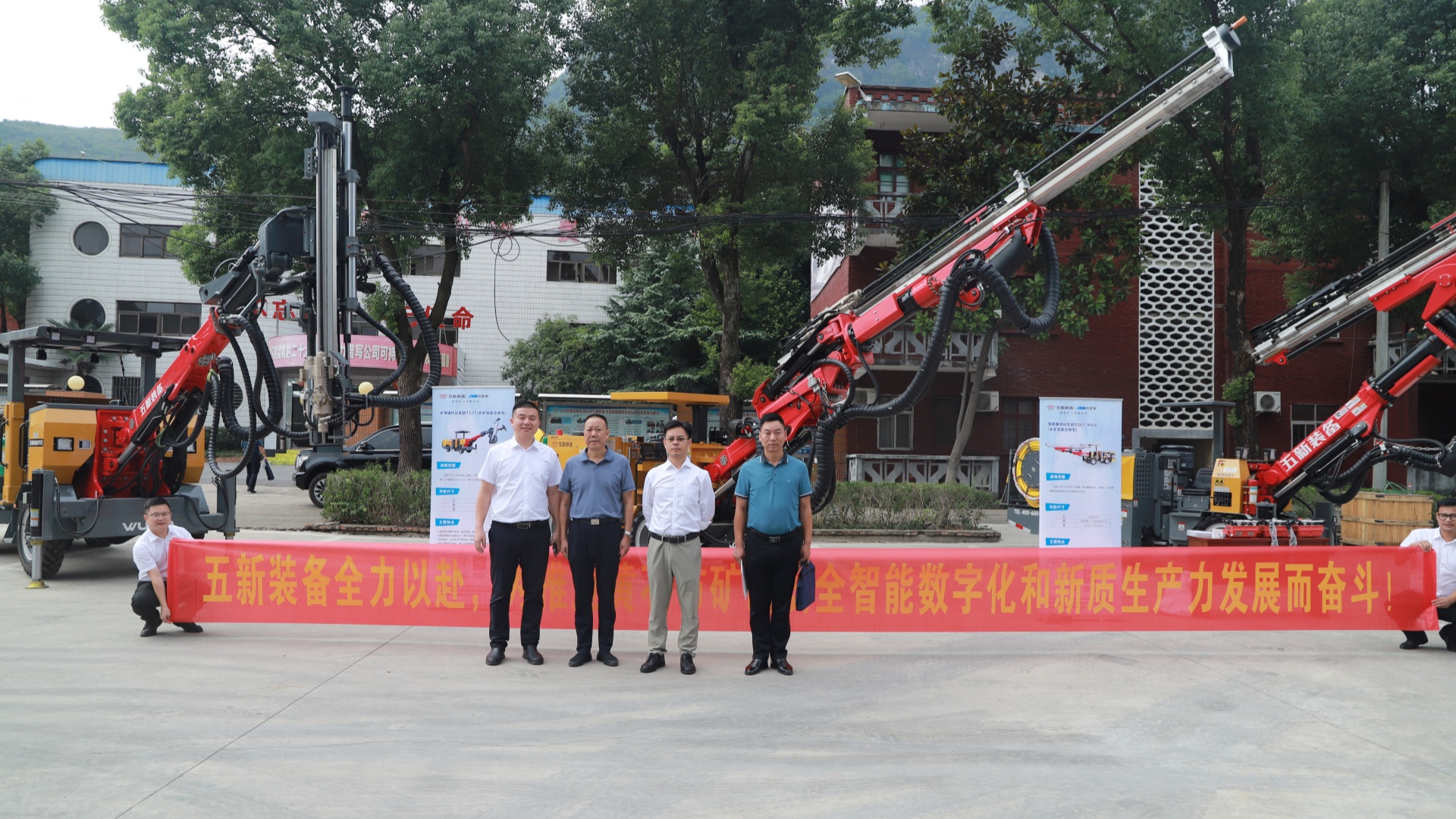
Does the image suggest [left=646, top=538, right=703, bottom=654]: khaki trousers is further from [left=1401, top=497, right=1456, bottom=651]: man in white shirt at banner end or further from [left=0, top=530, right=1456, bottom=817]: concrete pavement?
[left=1401, top=497, right=1456, bottom=651]: man in white shirt at banner end

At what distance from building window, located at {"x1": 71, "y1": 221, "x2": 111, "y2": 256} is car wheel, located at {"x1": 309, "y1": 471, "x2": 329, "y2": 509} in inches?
912

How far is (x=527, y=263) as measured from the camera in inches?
1494

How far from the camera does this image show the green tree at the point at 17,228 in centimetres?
3472

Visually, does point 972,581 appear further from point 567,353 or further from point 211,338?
point 567,353

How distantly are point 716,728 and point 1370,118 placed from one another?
796 inches

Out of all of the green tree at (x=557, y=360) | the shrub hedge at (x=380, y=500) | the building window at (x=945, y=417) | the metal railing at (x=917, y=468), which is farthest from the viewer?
the green tree at (x=557, y=360)

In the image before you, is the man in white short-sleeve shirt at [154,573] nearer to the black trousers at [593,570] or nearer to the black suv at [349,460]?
the black trousers at [593,570]

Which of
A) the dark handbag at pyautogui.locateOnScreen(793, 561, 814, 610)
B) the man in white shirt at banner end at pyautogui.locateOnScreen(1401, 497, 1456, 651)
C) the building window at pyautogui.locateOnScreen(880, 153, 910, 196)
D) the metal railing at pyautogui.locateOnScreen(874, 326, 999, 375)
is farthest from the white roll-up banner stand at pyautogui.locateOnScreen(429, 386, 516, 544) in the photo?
the building window at pyautogui.locateOnScreen(880, 153, 910, 196)

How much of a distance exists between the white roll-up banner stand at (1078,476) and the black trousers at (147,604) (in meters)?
7.99

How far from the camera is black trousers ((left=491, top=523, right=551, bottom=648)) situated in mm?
7242

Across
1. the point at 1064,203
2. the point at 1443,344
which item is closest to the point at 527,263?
the point at 1064,203

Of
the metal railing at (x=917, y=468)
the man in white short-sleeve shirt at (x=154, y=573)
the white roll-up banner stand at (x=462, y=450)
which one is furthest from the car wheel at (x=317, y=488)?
the metal railing at (x=917, y=468)

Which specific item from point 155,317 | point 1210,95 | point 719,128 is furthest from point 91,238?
point 1210,95

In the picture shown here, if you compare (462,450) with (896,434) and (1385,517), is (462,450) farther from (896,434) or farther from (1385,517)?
(896,434)
